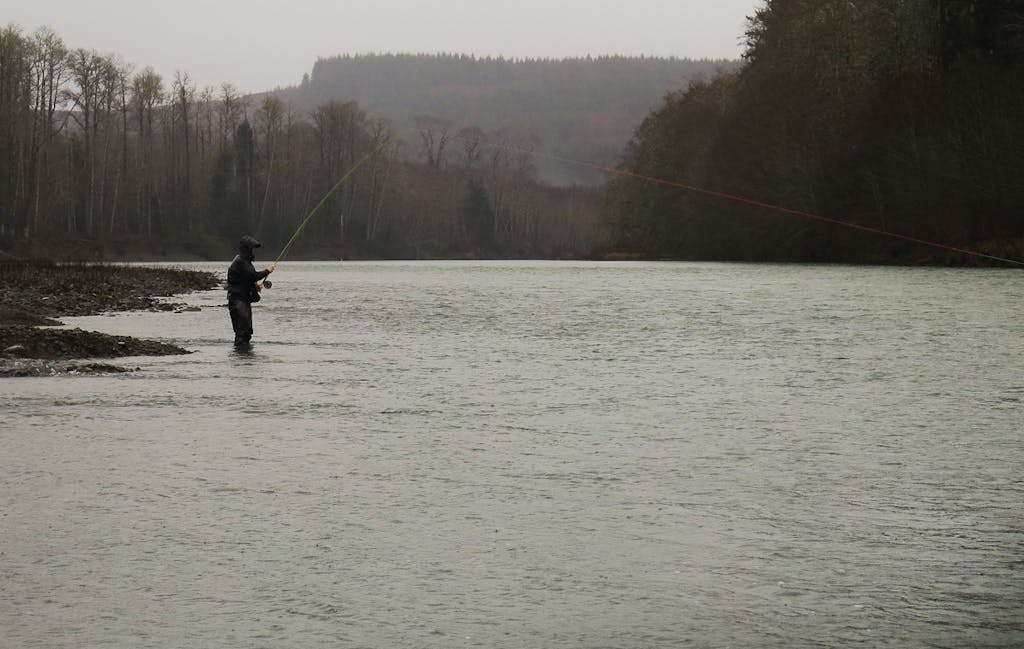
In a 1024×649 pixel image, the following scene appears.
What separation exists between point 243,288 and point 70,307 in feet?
34.9

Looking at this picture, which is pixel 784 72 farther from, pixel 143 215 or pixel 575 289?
pixel 143 215

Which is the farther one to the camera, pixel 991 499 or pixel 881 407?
pixel 881 407

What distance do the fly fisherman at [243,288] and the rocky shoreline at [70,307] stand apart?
1096 millimetres

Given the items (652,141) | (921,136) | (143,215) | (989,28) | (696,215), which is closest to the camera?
(989,28)

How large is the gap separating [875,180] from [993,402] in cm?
4987

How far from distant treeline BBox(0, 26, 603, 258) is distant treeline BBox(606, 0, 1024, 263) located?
567 inches

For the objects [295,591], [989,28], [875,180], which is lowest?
[295,591]

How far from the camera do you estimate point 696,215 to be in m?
84.9

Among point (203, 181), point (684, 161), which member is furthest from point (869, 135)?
point (203, 181)

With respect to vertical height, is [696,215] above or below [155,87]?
below

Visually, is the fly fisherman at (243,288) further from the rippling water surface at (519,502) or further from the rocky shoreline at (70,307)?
the rippling water surface at (519,502)

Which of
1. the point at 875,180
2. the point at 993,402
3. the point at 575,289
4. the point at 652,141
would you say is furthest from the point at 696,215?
the point at 993,402

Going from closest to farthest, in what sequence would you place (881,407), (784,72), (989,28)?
(881,407) → (989,28) → (784,72)

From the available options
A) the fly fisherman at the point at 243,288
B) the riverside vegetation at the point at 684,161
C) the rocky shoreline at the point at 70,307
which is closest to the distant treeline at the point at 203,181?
the riverside vegetation at the point at 684,161
